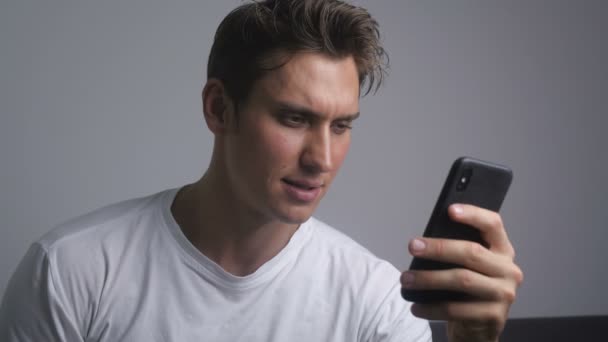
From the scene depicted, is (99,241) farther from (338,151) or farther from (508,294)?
(508,294)

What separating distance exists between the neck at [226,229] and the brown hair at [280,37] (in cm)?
20

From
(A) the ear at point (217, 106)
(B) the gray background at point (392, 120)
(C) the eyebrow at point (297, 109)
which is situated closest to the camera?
(C) the eyebrow at point (297, 109)

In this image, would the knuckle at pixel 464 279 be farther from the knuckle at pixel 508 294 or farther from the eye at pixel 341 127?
the eye at pixel 341 127

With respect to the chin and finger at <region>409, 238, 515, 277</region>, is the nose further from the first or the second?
finger at <region>409, 238, 515, 277</region>

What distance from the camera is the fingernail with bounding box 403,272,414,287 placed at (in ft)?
2.95

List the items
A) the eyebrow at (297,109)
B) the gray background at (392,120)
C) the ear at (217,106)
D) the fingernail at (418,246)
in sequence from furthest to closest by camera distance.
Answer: the gray background at (392,120)
the ear at (217,106)
the eyebrow at (297,109)
the fingernail at (418,246)

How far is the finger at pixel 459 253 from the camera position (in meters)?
0.87

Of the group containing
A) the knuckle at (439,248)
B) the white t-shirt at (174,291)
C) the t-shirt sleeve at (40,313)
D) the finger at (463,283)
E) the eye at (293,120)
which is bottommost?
the t-shirt sleeve at (40,313)

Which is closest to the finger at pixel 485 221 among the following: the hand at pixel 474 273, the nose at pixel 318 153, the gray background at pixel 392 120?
the hand at pixel 474 273

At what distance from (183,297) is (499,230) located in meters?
0.62

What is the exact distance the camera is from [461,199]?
0.93 metres

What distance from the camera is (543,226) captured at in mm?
2002

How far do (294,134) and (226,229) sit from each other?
0.27m

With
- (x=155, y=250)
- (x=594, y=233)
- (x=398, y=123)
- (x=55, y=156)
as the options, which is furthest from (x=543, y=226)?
(x=55, y=156)
